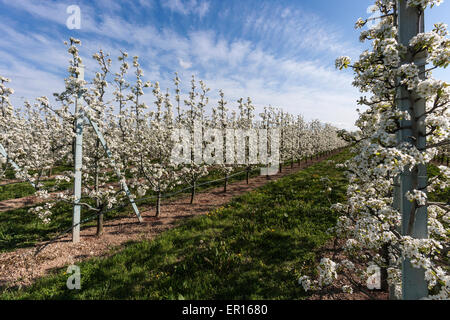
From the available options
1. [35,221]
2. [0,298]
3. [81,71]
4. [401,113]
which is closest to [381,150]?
[401,113]

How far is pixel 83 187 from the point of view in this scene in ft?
23.8

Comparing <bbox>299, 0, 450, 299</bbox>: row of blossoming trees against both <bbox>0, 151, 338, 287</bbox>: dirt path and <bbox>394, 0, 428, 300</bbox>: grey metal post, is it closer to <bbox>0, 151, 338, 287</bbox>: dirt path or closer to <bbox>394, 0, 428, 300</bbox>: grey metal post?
<bbox>394, 0, 428, 300</bbox>: grey metal post

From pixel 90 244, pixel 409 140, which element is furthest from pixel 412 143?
pixel 90 244

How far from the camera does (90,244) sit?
675cm

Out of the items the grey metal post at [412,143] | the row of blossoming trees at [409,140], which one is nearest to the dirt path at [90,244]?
the row of blossoming trees at [409,140]

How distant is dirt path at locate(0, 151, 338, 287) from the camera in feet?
17.5

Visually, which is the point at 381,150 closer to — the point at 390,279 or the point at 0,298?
the point at 390,279

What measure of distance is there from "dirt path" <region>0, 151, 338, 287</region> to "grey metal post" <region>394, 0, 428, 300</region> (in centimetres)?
695

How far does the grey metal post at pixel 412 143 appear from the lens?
90.0 inches

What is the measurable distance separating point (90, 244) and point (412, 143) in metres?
9.08

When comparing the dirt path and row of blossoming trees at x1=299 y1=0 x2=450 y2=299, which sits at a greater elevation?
row of blossoming trees at x1=299 y1=0 x2=450 y2=299

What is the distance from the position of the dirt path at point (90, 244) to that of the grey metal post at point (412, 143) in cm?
695

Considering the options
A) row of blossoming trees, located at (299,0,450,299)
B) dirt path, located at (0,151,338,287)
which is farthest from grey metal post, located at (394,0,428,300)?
dirt path, located at (0,151,338,287)

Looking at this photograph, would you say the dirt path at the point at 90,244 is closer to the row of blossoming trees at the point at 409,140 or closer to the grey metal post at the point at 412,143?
the row of blossoming trees at the point at 409,140
